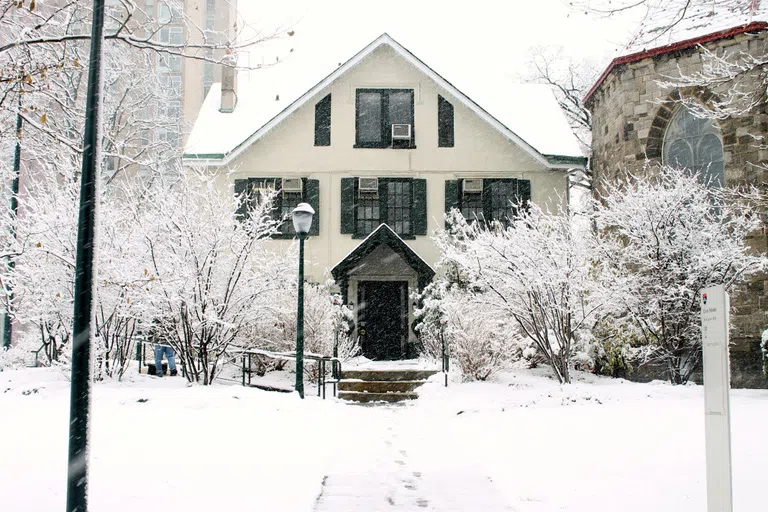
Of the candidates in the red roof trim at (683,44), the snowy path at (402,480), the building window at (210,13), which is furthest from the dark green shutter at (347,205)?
the building window at (210,13)

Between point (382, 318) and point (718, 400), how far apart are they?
1505 centimetres

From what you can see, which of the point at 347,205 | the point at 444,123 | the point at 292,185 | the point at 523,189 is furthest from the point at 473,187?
the point at 292,185

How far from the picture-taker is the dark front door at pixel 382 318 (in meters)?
18.9

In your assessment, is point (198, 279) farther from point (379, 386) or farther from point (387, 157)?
point (387, 157)

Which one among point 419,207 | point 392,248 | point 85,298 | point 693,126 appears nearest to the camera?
point 85,298

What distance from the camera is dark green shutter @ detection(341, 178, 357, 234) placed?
1939 cm

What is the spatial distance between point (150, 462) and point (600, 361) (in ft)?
35.2

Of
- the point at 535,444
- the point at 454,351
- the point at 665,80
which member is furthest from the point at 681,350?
the point at 665,80

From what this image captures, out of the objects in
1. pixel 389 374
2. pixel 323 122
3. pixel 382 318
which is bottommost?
pixel 389 374

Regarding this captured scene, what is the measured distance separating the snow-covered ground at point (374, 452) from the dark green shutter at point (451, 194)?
857 centimetres

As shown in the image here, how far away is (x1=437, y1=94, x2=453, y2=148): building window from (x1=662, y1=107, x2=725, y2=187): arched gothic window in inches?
222

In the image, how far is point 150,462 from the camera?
21.6 feet

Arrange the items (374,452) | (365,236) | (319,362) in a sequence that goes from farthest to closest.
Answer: (365,236) → (319,362) → (374,452)

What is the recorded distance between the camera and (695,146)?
16359 mm
